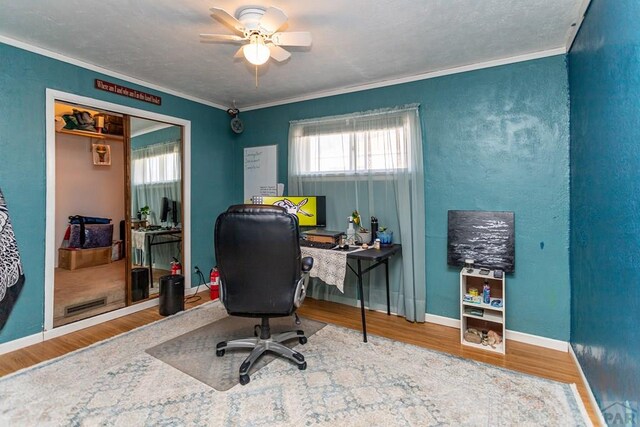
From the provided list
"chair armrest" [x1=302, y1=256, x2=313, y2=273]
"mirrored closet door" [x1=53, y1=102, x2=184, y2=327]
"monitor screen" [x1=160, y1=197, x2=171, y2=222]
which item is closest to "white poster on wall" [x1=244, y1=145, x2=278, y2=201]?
"mirrored closet door" [x1=53, y1=102, x2=184, y2=327]

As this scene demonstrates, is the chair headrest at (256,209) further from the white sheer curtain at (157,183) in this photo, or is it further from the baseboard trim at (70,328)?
the baseboard trim at (70,328)

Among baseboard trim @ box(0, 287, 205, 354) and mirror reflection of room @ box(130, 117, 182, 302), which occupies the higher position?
mirror reflection of room @ box(130, 117, 182, 302)

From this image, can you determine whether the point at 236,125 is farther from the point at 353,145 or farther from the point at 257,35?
the point at 257,35

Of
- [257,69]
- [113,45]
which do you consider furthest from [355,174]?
[113,45]

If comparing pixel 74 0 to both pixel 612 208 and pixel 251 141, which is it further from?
pixel 612 208

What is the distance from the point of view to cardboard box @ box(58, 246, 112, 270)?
2.94 meters

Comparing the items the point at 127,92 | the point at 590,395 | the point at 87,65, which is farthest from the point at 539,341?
the point at 87,65

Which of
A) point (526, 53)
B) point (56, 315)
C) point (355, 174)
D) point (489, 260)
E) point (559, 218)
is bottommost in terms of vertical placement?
point (56, 315)

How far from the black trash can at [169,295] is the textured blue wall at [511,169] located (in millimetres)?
2536

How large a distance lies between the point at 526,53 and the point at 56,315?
4.58 meters

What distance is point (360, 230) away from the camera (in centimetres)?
322

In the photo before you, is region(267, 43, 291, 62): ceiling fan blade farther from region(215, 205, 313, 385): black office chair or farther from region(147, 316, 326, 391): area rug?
region(147, 316, 326, 391): area rug

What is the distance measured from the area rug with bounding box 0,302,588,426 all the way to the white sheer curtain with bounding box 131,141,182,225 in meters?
1.60

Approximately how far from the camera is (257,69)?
2.97 metres
